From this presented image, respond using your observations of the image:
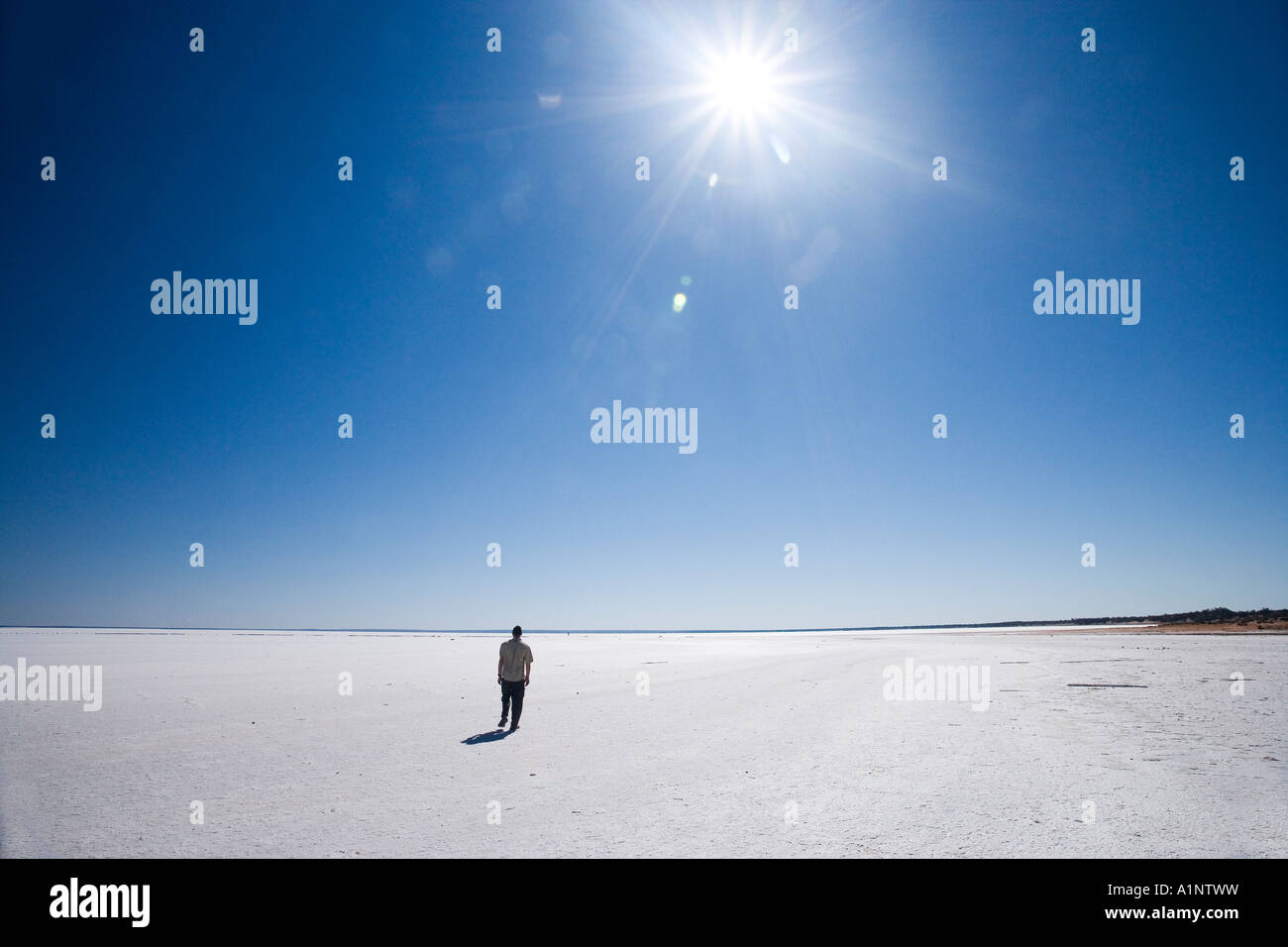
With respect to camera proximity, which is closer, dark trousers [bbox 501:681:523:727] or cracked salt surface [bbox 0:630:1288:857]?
cracked salt surface [bbox 0:630:1288:857]

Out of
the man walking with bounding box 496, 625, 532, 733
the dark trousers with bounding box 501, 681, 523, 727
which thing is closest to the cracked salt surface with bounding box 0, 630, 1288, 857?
the dark trousers with bounding box 501, 681, 523, 727

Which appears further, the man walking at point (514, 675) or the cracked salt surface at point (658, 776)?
the man walking at point (514, 675)

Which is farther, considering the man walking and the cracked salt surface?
the man walking

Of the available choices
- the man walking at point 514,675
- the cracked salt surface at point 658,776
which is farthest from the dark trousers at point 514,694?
the cracked salt surface at point 658,776

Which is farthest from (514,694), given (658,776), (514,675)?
(658,776)

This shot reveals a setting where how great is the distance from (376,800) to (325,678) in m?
21.5

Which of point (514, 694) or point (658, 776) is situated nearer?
point (658, 776)

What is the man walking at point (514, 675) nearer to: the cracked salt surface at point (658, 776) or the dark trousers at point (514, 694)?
the dark trousers at point (514, 694)

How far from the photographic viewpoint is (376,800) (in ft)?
26.9

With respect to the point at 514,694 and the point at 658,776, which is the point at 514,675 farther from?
the point at 658,776

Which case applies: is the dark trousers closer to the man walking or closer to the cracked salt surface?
the man walking
